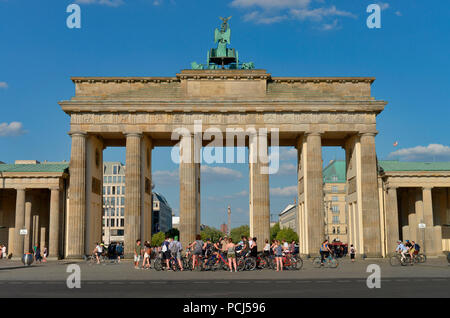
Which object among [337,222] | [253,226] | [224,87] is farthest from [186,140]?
[337,222]

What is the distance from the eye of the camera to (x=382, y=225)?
5491 centimetres

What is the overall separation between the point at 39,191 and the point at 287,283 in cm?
4357

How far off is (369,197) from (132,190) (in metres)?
21.7

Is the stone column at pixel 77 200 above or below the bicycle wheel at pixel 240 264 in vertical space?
above

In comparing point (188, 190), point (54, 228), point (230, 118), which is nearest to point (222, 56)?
point (230, 118)

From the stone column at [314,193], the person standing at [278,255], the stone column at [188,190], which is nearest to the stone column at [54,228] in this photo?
the stone column at [188,190]

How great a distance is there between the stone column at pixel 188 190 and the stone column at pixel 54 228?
39.7 ft

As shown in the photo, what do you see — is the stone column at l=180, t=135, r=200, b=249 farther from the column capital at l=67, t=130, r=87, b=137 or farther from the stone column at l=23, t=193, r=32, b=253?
the stone column at l=23, t=193, r=32, b=253

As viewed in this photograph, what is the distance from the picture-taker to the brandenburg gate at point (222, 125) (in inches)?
1950

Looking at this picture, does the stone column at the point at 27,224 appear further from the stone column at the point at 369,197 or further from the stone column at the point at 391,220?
the stone column at the point at 391,220

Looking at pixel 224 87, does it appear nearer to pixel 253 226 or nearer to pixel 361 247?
pixel 253 226

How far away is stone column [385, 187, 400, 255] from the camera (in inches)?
2121

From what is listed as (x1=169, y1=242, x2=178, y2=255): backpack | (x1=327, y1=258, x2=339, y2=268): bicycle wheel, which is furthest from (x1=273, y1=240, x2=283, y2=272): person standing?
(x1=169, y1=242, x2=178, y2=255): backpack

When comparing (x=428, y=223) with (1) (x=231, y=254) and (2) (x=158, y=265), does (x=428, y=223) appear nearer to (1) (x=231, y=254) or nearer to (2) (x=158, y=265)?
(1) (x=231, y=254)
